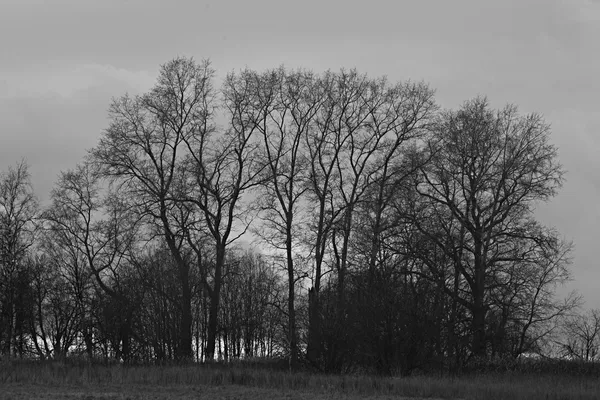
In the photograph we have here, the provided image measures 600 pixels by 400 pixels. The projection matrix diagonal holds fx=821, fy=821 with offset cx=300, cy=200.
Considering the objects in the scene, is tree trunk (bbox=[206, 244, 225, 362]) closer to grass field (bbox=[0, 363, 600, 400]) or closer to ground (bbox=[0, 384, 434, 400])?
grass field (bbox=[0, 363, 600, 400])

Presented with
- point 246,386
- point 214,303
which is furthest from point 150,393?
point 214,303

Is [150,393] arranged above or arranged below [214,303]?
below

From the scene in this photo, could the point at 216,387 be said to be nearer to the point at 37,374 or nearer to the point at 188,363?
the point at 37,374

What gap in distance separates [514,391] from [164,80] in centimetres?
2551

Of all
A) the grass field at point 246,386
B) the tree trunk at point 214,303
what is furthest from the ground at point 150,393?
the tree trunk at point 214,303

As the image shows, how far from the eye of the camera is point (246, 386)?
82.8ft

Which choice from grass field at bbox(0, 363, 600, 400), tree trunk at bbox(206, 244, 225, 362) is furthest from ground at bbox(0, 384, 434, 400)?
tree trunk at bbox(206, 244, 225, 362)

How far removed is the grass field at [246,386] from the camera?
22.1 metres

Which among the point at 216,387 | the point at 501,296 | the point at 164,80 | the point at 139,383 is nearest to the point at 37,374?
the point at 139,383

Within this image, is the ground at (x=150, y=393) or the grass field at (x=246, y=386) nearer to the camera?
the ground at (x=150, y=393)

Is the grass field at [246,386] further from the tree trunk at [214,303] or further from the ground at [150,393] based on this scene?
the tree trunk at [214,303]

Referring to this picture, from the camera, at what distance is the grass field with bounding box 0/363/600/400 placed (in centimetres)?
2214

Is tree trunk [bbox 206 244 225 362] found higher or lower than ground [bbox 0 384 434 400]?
higher

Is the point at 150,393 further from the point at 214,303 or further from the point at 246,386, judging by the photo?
the point at 214,303
